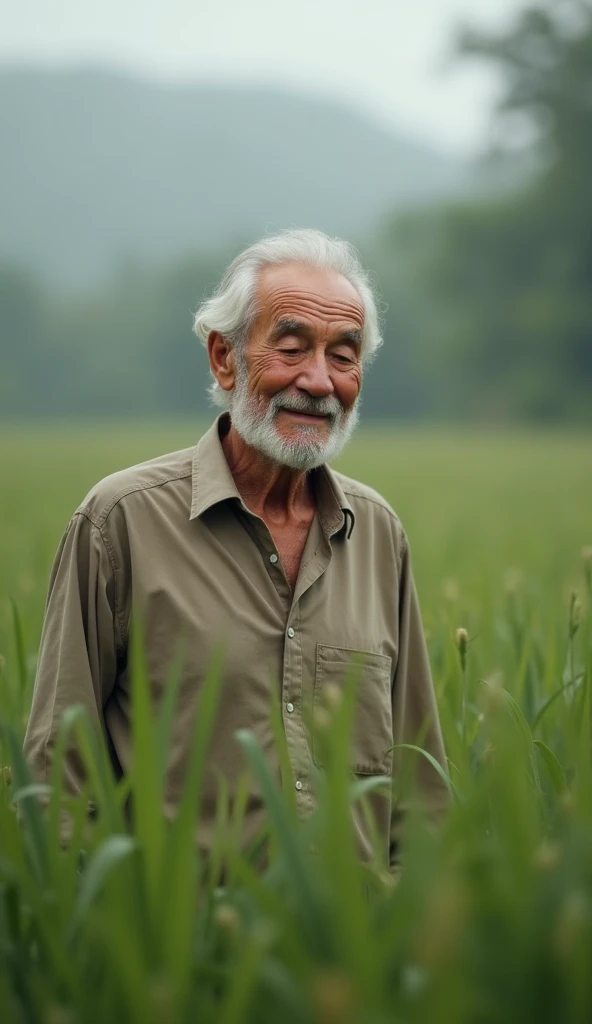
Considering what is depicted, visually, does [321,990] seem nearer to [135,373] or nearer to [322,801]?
[322,801]

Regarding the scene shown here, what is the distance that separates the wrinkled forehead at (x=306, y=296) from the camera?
271 centimetres

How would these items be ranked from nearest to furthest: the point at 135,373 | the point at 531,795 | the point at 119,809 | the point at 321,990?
1. the point at 321,990
2. the point at 119,809
3. the point at 531,795
4. the point at 135,373

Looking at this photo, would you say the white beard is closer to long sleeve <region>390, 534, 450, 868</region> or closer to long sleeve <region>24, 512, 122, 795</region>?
long sleeve <region>390, 534, 450, 868</region>

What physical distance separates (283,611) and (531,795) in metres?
0.77

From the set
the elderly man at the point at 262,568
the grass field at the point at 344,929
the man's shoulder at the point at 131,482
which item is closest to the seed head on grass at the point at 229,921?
the grass field at the point at 344,929

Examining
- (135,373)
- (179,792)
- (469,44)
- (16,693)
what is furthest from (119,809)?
(135,373)

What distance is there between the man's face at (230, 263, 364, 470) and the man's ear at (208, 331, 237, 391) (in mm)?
108

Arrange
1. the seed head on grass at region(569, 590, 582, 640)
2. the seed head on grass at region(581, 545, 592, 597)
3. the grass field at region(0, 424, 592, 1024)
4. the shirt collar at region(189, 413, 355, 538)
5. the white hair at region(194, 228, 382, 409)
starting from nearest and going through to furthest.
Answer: the grass field at region(0, 424, 592, 1024) < the seed head on grass at region(569, 590, 582, 640) < the seed head on grass at region(581, 545, 592, 597) < the shirt collar at region(189, 413, 355, 538) < the white hair at region(194, 228, 382, 409)

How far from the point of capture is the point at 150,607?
241 cm

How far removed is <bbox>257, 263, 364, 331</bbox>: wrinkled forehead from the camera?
2.71m

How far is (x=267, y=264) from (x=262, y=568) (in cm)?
69

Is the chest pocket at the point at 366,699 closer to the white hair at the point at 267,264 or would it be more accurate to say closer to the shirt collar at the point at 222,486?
the shirt collar at the point at 222,486

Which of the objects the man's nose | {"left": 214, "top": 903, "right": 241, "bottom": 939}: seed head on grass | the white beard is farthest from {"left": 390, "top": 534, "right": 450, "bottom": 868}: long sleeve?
{"left": 214, "top": 903, "right": 241, "bottom": 939}: seed head on grass

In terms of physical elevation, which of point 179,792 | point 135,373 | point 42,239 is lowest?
point 179,792
